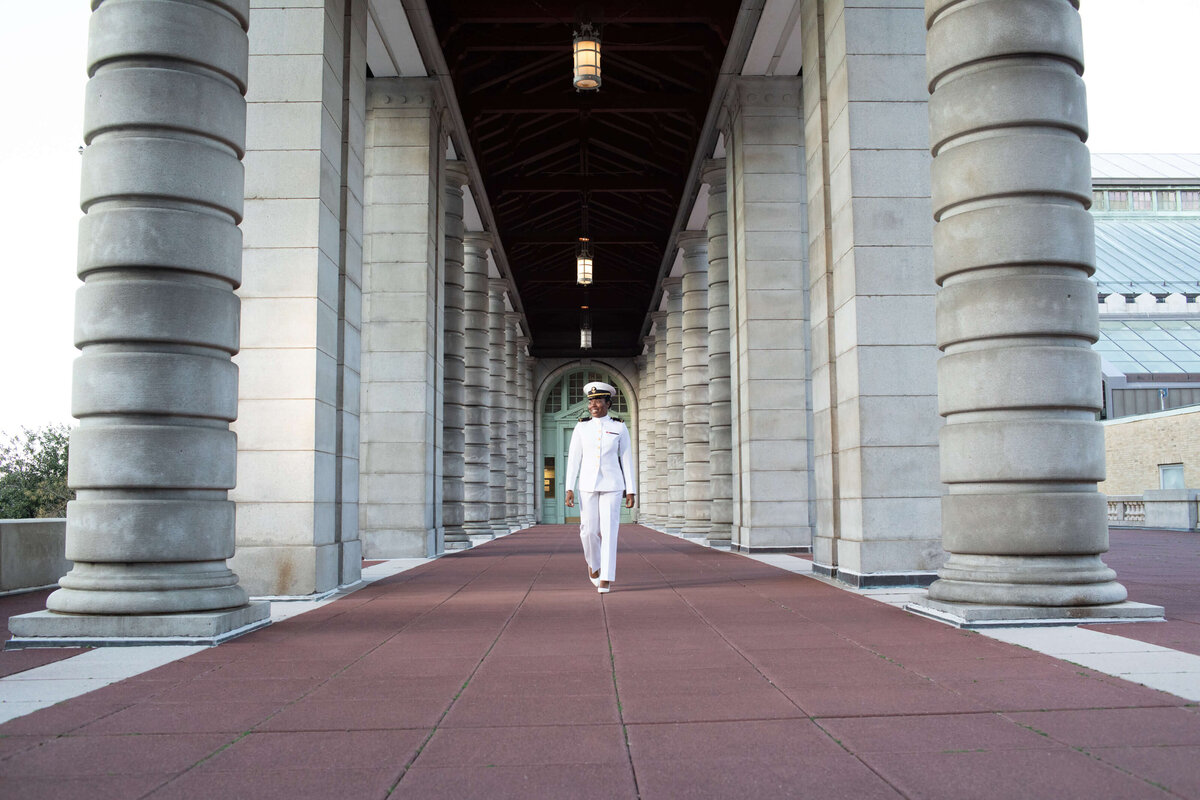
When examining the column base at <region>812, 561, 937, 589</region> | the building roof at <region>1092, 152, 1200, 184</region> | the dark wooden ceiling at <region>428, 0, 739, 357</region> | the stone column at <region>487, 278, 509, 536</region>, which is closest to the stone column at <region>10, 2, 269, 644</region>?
the column base at <region>812, 561, 937, 589</region>

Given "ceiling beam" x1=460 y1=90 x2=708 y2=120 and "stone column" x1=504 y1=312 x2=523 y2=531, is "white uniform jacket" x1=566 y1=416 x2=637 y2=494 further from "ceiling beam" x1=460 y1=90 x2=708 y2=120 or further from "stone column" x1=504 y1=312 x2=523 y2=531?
"stone column" x1=504 y1=312 x2=523 y2=531

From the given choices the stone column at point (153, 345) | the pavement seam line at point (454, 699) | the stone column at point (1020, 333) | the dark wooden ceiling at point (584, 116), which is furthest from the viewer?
the dark wooden ceiling at point (584, 116)

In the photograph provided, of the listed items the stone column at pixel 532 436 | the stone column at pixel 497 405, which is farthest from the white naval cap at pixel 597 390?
the stone column at pixel 532 436

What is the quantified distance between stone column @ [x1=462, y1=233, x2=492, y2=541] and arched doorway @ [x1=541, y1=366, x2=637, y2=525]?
2097cm

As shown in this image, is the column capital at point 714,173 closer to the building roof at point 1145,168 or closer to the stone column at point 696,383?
the stone column at point 696,383

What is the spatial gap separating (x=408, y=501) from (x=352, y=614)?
7.62 m

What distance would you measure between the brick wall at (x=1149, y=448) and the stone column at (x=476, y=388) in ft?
63.5

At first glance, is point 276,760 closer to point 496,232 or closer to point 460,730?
point 460,730

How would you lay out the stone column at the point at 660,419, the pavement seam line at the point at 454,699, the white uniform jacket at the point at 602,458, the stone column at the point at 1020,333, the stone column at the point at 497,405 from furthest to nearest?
the stone column at the point at 660,419, the stone column at the point at 497,405, the white uniform jacket at the point at 602,458, the stone column at the point at 1020,333, the pavement seam line at the point at 454,699

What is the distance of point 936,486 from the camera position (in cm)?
1009

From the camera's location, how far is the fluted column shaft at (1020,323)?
7066 millimetres

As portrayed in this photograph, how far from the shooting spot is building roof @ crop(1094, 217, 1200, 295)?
165 feet

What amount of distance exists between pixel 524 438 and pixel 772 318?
28.2 meters

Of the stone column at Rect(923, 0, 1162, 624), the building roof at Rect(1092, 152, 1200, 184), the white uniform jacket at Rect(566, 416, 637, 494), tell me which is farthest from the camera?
the building roof at Rect(1092, 152, 1200, 184)
